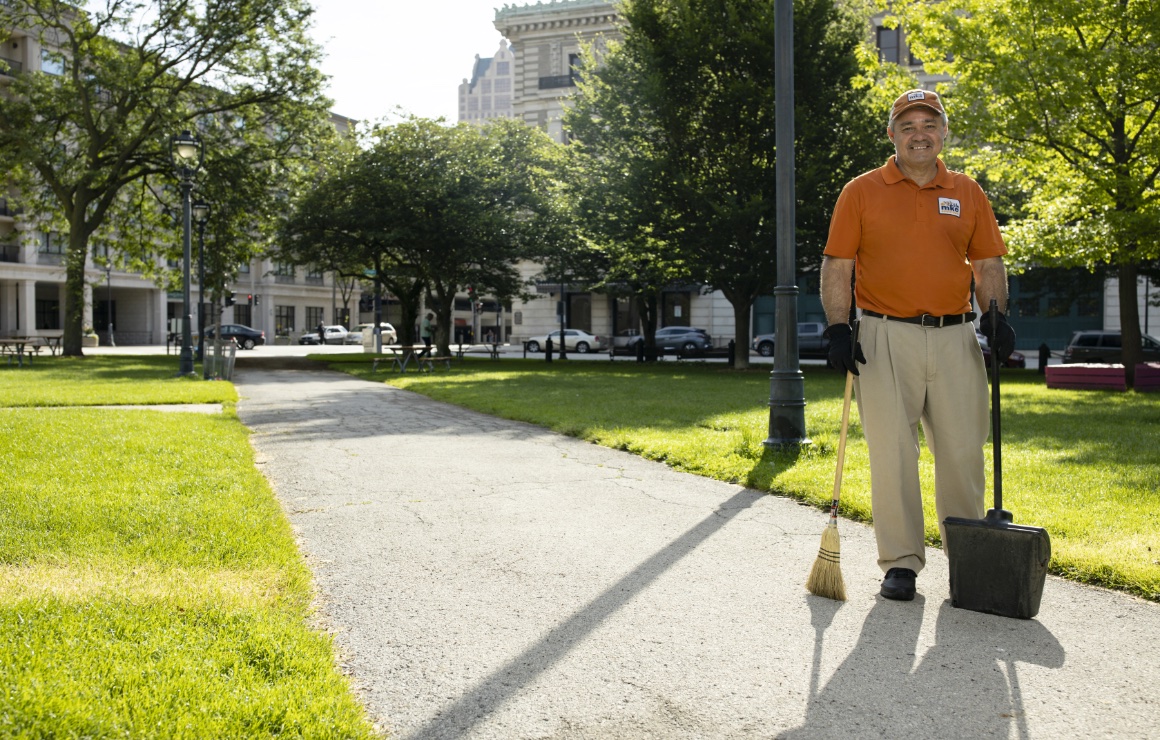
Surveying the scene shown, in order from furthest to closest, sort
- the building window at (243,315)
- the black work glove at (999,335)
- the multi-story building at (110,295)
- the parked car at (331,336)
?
the building window at (243,315) < the parked car at (331,336) < the multi-story building at (110,295) < the black work glove at (999,335)

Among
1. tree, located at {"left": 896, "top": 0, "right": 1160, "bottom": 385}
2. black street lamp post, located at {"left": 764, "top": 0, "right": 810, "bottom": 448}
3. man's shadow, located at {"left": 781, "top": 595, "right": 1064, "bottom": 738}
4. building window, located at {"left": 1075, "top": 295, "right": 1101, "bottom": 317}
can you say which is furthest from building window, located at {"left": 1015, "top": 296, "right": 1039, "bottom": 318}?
man's shadow, located at {"left": 781, "top": 595, "right": 1064, "bottom": 738}

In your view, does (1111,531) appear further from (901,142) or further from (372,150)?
(372,150)

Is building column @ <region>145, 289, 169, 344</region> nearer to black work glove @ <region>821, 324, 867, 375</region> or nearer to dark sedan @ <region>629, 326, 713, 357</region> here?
dark sedan @ <region>629, 326, 713, 357</region>

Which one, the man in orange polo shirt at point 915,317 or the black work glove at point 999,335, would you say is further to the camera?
the man in orange polo shirt at point 915,317

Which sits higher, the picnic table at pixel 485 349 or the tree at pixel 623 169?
the tree at pixel 623 169

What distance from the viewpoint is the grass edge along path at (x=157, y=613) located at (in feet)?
9.04

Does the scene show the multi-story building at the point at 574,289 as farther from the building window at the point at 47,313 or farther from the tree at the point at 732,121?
the building window at the point at 47,313

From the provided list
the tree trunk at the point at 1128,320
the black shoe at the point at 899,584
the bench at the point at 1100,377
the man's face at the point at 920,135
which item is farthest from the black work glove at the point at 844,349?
the tree trunk at the point at 1128,320

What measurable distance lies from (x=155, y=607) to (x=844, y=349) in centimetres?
306

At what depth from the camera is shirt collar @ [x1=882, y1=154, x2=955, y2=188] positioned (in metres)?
4.36

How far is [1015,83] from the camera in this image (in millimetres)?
17719

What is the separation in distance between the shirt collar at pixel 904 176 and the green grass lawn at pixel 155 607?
313 centimetres

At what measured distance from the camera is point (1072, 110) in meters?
18.2

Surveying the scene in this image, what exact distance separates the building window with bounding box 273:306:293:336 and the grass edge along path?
2990 inches
